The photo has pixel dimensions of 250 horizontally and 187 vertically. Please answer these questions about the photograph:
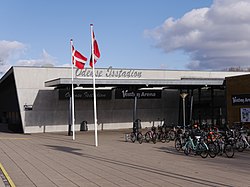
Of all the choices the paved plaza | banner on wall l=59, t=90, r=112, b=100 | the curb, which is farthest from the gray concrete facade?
the curb

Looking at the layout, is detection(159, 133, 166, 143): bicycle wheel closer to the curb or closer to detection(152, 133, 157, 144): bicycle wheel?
detection(152, 133, 157, 144): bicycle wheel

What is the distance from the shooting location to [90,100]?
37.4m

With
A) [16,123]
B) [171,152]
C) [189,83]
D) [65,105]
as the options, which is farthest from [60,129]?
[171,152]

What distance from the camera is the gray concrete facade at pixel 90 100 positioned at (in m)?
32.3

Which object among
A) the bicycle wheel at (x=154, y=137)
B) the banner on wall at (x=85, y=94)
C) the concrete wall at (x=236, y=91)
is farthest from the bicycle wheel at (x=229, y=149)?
the banner on wall at (x=85, y=94)

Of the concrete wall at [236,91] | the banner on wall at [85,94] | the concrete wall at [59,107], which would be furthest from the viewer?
the banner on wall at [85,94]

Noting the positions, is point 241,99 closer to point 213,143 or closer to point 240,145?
point 240,145

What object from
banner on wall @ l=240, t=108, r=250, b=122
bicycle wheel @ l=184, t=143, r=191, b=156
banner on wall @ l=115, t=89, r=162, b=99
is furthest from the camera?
banner on wall @ l=115, t=89, r=162, b=99

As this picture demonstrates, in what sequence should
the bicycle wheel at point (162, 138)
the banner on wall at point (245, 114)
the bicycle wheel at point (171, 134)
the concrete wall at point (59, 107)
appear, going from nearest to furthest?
1. the bicycle wheel at point (162, 138)
2. the bicycle wheel at point (171, 134)
3. the banner on wall at point (245, 114)
4. the concrete wall at point (59, 107)

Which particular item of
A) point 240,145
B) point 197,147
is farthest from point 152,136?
point 197,147

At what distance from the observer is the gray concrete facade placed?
32.3 m

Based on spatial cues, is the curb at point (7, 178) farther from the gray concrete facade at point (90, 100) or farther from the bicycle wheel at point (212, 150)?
the gray concrete facade at point (90, 100)

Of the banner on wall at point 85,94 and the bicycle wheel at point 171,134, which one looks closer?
the bicycle wheel at point 171,134

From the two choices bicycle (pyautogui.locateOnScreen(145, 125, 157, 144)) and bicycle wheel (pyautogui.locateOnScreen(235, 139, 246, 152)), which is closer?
bicycle wheel (pyautogui.locateOnScreen(235, 139, 246, 152))
